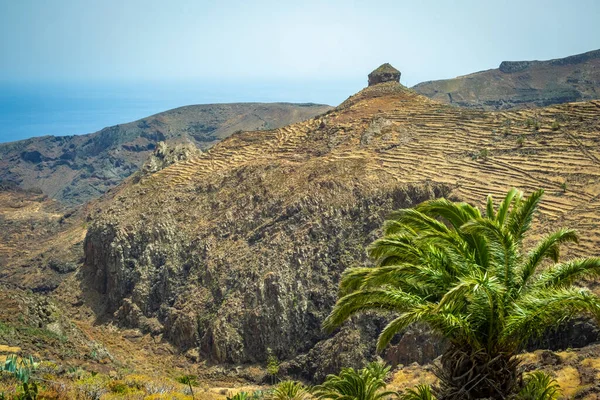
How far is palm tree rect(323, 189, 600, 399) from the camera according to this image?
22.1 ft

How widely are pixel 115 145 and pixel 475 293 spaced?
5835 inches

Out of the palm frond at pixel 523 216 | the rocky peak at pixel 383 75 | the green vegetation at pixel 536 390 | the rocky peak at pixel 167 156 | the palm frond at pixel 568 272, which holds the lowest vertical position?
the green vegetation at pixel 536 390

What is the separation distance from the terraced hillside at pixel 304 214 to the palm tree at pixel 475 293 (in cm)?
1220

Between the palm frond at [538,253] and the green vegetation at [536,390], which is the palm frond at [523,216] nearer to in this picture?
the palm frond at [538,253]

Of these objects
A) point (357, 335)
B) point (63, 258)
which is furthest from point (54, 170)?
point (357, 335)

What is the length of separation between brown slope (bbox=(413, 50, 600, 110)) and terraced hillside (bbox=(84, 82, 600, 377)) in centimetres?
7629

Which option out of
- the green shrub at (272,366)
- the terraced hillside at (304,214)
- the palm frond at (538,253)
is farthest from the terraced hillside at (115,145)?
the palm frond at (538,253)

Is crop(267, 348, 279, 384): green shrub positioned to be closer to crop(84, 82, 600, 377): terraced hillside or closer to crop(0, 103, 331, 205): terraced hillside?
crop(84, 82, 600, 377): terraced hillside

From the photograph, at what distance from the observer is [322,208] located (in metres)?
27.9

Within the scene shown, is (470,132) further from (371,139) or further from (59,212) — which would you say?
(59,212)

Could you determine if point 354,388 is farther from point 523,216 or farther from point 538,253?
point 523,216

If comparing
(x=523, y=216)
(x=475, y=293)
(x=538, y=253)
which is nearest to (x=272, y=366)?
(x=523, y=216)

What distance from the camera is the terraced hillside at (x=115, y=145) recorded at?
126250 millimetres

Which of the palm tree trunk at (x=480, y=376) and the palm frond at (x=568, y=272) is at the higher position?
the palm frond at (x=568, y=272)
